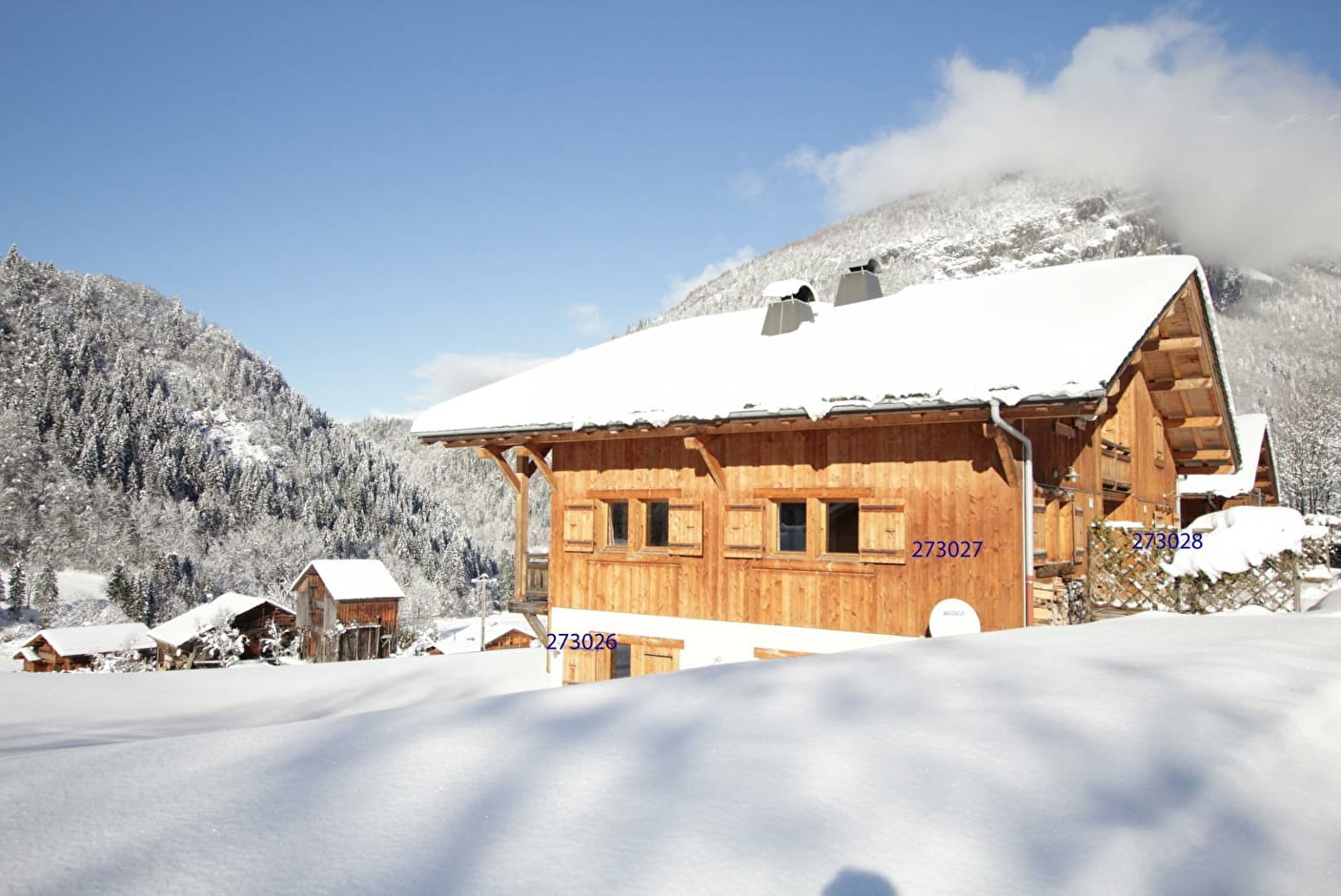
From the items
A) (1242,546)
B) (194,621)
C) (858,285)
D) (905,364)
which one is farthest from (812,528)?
(194,621)

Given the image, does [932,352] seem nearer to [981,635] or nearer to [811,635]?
[811,635]

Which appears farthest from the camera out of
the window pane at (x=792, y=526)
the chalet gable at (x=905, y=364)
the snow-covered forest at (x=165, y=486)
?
the snow-covered forest at (x=165, y=486)

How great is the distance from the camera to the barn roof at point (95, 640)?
46.4 metres

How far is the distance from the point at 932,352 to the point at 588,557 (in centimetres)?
609

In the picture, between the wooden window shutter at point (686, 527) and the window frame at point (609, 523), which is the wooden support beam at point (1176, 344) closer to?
the wooden window shutter at point (686, 527)

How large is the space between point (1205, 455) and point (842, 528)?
11.2 m

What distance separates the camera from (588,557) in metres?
13.3

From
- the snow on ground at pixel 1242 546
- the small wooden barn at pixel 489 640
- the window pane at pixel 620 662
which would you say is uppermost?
the snow on ground at pixel 1242 546

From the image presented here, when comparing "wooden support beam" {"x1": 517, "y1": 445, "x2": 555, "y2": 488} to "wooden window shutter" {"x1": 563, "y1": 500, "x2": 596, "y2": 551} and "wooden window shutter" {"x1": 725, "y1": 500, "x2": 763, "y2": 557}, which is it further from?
"wooden window shutter" {"x1": 725, "y1": 500, "x2": 763, "y2": 557}

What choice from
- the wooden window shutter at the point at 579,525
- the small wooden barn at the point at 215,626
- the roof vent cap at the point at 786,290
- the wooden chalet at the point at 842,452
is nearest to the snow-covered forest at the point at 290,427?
the small wooden barn at the point at 215,626

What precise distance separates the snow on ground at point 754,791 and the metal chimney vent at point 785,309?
30.1ft

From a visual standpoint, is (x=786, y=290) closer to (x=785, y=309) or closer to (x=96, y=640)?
(x=785, y=309)

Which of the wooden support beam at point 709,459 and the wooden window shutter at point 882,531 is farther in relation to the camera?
the wooden support beam at point 709,459

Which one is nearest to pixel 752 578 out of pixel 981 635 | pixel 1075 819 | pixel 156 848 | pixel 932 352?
pixel 932 352
